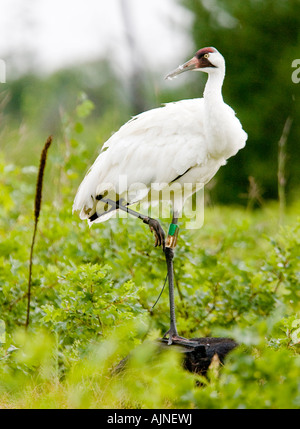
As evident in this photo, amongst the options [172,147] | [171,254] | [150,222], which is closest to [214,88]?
[172,147]

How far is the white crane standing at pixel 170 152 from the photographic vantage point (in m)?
5.51

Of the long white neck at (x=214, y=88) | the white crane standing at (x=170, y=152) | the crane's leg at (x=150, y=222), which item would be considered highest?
the long white neck at (x=214, y=88)

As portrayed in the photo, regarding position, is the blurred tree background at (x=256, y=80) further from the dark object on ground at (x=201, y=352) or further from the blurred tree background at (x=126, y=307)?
the dark object on ground at (x=201, y=352)

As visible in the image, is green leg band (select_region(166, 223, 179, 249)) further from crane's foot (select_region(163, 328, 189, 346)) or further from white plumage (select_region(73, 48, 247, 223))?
crane's foot (select_region(163, 328, 189, 346))

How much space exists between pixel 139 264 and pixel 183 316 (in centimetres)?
66

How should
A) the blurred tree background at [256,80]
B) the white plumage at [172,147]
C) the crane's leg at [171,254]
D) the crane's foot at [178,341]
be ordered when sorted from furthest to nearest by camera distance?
the blurred tree background at [256,80], the crane's leg at [171,254], the white plumage at [172,147], the crane's foot at [178,341]

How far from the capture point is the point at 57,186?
27.1 ft

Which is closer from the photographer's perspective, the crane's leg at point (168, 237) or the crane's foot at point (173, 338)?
the crane's foot at point (173, 338)

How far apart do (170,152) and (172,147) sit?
0.15 ft

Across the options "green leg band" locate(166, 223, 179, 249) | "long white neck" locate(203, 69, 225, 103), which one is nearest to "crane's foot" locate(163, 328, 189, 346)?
"green leg band" locate(166, 223, 179, 249)

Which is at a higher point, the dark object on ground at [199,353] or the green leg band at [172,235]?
the green leg band at [172,235]

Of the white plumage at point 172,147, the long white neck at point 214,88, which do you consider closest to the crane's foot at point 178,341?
the white plumage at point 172,147

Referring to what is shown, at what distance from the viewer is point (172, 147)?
5660 millimetres

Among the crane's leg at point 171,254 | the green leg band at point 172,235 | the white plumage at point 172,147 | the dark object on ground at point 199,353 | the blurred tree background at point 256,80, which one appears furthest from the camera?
the blurred tree background at point 256,80
